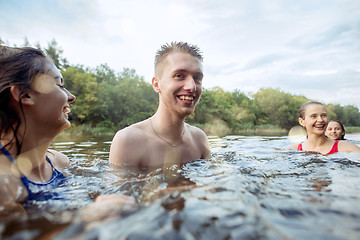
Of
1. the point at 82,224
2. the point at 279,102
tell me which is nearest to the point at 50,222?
the point at 82,224

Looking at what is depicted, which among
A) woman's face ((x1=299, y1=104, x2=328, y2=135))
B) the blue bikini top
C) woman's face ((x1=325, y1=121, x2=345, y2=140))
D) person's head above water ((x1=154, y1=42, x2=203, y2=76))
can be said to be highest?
person's head above water ((x1=154, y1=42, x2=203, y2=76))

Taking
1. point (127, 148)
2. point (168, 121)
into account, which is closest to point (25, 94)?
point (127, 148)

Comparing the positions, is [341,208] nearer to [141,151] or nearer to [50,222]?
[50,222]

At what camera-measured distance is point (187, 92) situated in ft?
9.43

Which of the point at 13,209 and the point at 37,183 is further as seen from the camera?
the point at 37,183

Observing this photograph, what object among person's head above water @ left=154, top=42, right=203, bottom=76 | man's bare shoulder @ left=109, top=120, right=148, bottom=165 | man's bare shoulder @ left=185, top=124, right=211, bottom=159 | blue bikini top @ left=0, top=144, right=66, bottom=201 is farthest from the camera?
man's bare shoulder @ left=185, top=124, right=211, bottom=159

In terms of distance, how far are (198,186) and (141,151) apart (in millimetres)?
1285

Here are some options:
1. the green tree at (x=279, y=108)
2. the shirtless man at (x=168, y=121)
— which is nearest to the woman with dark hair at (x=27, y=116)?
the shirtless man at (x=168, y=121)

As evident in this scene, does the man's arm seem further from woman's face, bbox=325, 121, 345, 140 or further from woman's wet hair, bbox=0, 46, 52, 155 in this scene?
woman's face, bbox=325, 121, 345, 140

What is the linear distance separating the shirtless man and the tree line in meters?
23.1

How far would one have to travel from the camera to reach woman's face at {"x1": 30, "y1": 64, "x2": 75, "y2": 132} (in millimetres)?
1955

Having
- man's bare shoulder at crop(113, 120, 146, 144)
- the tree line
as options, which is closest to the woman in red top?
man's bare shoulder at crop(113, 120, 146, 144)

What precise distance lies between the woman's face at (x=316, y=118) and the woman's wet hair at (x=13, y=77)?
5.49m

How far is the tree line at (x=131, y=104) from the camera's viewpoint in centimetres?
3494
